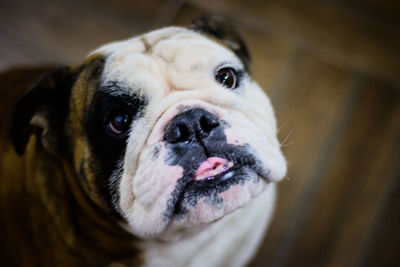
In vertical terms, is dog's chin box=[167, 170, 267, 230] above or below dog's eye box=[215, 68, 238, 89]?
below

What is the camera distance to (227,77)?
1.28 m

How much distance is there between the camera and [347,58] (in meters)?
2.23

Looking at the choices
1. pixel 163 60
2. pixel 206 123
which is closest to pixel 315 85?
pixel 163 60

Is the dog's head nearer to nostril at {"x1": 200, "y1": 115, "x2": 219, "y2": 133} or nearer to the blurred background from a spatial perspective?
nostril at {"x1": 200, "y1": 115, "x2": 219, "y2": 133}

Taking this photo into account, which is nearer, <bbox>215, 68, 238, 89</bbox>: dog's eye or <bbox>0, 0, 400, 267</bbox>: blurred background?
<bbox>215, 68, 238, 89</bbox>: dog's eye

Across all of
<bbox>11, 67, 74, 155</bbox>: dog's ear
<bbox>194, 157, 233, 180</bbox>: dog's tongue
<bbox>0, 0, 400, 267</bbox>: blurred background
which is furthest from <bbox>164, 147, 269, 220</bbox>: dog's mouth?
<bbox>0, 0, 400, 267</bbox>: blurred background

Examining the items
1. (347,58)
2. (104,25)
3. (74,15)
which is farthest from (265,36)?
(74,15)

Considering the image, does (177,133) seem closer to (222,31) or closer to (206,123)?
(206,123)

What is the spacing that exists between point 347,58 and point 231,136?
1.40 meters

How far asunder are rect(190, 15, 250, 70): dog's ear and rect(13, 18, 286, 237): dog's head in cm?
7

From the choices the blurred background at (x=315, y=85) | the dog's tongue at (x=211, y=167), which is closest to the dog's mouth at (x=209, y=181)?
the dog's tongue at (x=211, y=167)

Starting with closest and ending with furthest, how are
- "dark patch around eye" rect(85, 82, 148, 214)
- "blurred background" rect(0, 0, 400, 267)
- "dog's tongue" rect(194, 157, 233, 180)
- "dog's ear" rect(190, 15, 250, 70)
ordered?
"dog's tongue" rect(194, 157, 233, 180) → "dark patch around eye" rect(85, 82, 148, 214) → "dog's ear" rect(190, 15, 250, 70) → "blurred background" rect(0, 0, 400, 267)

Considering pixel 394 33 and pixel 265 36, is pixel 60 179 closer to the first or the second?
pixel 265 36

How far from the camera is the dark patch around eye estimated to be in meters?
1.17
